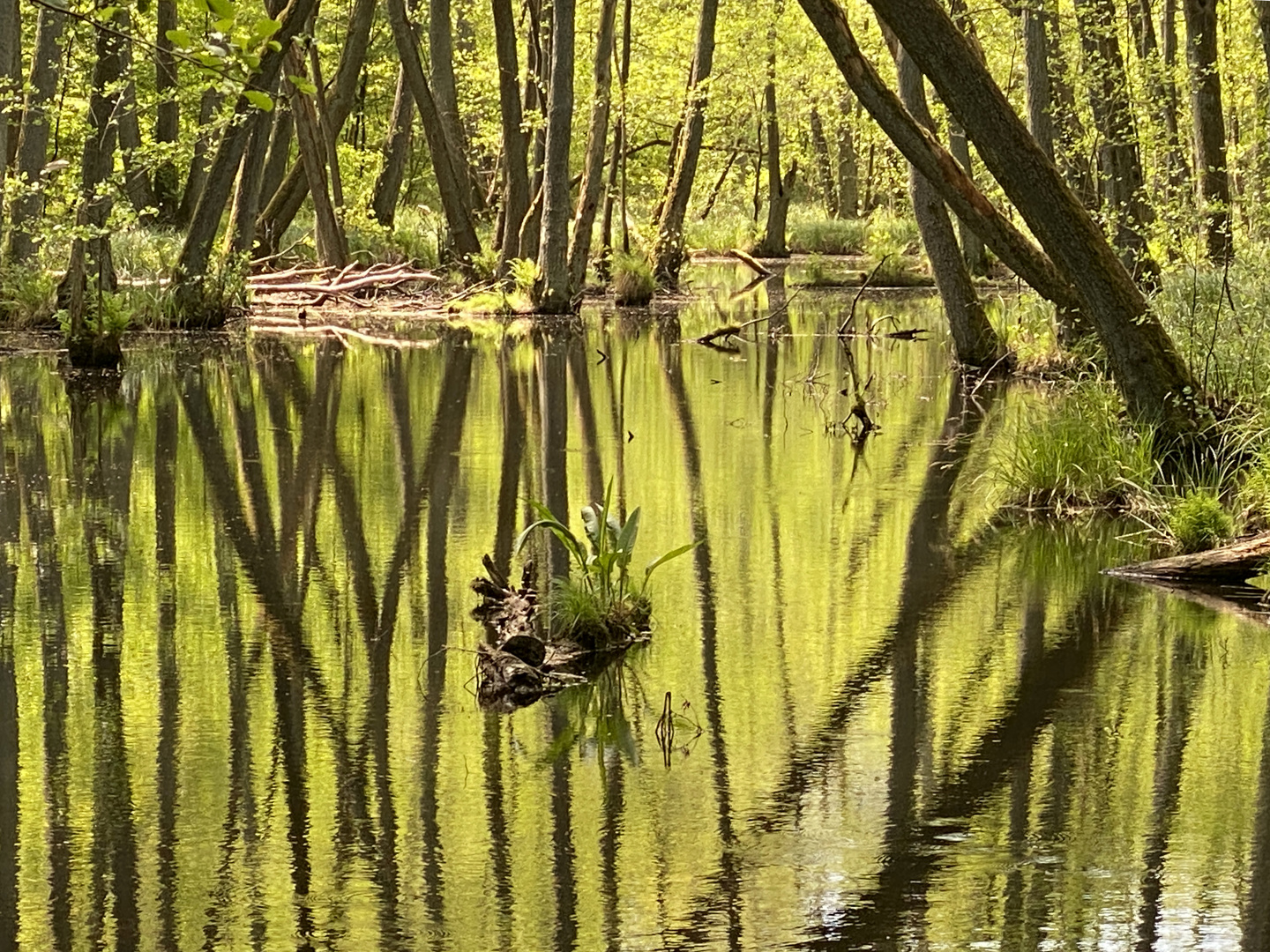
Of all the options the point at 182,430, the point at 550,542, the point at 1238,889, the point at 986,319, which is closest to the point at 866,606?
the point at 550,542

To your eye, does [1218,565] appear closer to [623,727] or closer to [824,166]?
[623,727]

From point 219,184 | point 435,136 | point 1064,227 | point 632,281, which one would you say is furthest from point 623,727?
point 435,136

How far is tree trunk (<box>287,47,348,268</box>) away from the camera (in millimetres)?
26953

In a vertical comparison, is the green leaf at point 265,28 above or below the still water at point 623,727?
above

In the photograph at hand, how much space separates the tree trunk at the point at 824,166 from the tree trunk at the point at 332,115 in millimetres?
20954

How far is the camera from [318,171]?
27.8 m

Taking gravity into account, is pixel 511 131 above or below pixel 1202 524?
above

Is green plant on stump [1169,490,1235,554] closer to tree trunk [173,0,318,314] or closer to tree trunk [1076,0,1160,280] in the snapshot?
tree trunk [1076,0,1160,280]

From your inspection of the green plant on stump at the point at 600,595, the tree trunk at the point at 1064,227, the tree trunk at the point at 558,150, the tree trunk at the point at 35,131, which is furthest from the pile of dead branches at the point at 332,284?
the green plant on stump at the point at 600,595

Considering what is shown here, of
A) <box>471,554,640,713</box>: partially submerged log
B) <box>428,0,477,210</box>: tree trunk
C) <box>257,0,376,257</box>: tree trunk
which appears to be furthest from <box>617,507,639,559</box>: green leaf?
<box>428,0,477,210</box>: tree trunk

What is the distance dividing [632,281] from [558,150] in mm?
4649

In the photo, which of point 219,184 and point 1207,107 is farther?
point 219,184

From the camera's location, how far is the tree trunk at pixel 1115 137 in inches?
630

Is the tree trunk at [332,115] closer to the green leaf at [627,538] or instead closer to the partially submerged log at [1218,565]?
the partially submerged log at [1218,565]
